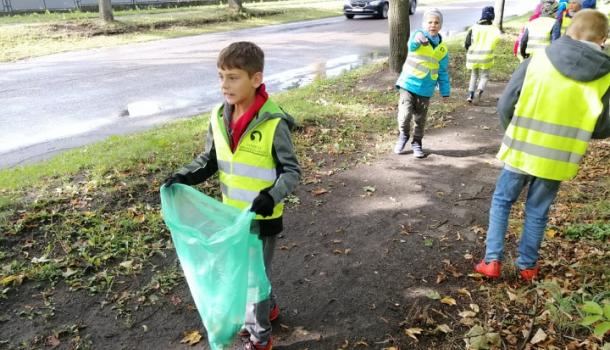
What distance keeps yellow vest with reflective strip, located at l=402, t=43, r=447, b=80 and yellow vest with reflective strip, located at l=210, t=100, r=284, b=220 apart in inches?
141

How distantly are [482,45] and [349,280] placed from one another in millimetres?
6394

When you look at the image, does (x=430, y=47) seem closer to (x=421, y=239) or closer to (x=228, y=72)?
(x=421, y=239)

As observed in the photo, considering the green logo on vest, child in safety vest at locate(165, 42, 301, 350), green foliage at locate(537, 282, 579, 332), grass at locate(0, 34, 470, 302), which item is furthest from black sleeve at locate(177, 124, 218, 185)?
green foliage at locate(537, 282, 579, 332)

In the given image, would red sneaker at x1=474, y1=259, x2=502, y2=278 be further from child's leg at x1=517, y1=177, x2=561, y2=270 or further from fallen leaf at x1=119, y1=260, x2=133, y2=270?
fallen leaf at x1=119, y1=260, x2=133, y2=270

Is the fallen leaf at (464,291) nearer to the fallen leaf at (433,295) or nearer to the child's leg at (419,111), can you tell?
the fallen leaf at (433,295)

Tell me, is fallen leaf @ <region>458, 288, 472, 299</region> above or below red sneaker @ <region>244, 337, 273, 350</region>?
below

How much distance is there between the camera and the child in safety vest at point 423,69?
18.8 ft

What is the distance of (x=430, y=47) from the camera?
227 inches

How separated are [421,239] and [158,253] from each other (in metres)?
2.40

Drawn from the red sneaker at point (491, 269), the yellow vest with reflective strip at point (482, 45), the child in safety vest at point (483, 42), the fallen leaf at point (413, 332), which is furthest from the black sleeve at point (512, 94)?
the yellow vest with reflective strip at point (482, 45)

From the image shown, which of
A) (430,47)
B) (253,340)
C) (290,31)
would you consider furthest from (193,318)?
(290,31)

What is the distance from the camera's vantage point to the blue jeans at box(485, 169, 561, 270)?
3396 mm

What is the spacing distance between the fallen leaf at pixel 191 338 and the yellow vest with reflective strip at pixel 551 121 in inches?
98.8

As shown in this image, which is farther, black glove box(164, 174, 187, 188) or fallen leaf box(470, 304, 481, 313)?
fallen leaf box(470, 304, 481, 313)
